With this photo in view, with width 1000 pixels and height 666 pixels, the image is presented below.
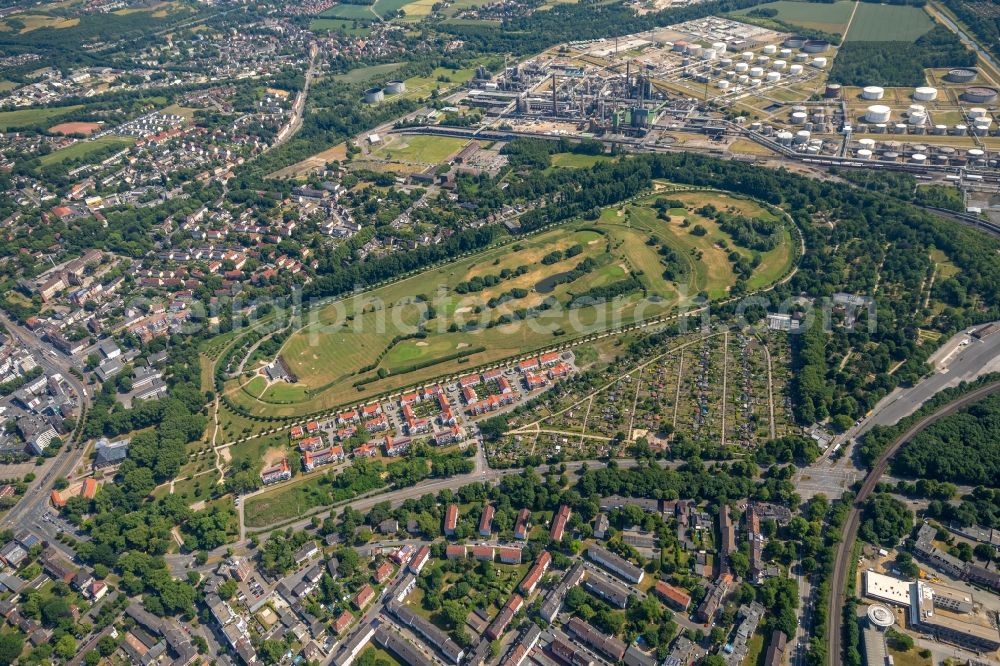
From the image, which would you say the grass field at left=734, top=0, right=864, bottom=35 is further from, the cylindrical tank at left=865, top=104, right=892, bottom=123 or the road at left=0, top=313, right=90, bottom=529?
the road at left=0, top=313, right=90, bottom=529

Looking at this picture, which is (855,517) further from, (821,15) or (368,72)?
(821,15)

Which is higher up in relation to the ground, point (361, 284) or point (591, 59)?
point (591, 59)

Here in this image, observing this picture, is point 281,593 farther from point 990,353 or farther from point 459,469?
point 990,353

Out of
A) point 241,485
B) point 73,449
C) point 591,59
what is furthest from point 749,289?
point 591,59

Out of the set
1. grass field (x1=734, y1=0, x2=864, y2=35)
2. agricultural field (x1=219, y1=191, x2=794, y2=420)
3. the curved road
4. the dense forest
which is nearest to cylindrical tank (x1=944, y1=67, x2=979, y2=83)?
the dense forest

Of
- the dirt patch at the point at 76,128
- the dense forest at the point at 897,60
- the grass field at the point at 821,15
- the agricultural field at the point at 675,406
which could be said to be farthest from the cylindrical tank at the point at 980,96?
the dirt patch at the point at 76,128

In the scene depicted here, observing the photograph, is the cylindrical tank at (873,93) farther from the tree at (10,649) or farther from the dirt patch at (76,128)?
the dirt patch at (76,128)

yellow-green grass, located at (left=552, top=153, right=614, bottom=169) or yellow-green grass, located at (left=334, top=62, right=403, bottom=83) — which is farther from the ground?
yellow-green grass, located at (left=334, top=62, right=403, bottom=83)

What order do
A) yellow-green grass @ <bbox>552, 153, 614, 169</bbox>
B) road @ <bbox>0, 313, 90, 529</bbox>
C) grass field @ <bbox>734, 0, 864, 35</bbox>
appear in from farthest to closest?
grass field @ <bbox>734, 0, 864, 35</bbox>, yellow-green grass @ <bbox>552, 153, 614, 169</bbox>, road @ <bbox>0, 313, 90, 529</bbox>

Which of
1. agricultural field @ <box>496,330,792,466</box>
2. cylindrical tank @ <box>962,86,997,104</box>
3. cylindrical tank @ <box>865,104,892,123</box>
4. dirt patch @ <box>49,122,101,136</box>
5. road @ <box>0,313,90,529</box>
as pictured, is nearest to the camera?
road @ <box>0,313,90,529</box>
